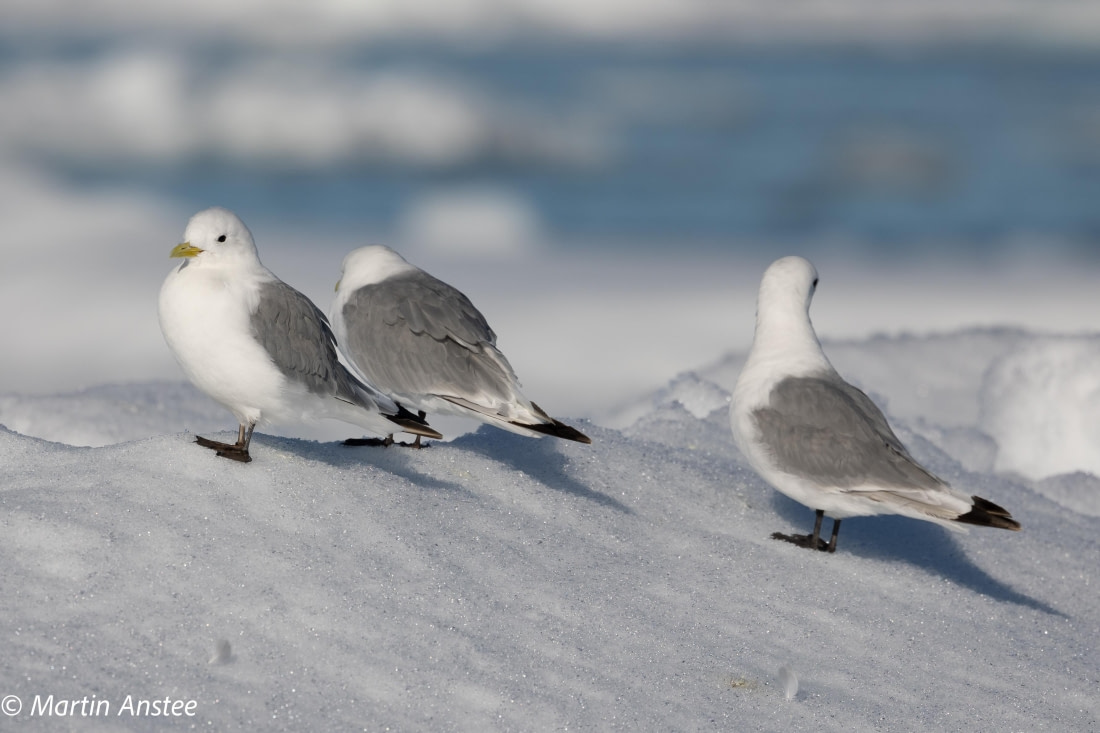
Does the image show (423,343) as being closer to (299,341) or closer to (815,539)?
(299,341)

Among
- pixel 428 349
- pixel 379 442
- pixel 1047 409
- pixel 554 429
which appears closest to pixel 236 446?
pixel 379 442

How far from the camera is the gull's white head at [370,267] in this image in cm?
671

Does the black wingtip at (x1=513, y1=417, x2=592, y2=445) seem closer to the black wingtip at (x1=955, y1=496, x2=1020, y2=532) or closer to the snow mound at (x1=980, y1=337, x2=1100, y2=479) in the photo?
the black wingtip at (x1=955, y1=496, x2=1020, y2=532)

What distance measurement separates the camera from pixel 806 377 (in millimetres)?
6234

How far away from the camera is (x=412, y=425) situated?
5691 millimetres

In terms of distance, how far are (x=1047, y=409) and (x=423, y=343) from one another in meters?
5.64

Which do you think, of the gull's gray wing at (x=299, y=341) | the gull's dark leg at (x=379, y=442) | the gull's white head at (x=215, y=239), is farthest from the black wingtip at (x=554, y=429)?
the gull's white head at (x=215, y=239)

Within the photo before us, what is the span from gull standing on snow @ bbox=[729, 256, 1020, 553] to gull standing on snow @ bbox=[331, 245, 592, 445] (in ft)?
3.61

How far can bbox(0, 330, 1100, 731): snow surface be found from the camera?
3.91 meters

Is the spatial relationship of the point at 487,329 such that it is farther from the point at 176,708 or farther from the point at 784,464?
the point at 176,708

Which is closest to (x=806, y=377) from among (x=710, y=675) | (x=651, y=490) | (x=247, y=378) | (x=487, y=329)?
(x=651, y=490)

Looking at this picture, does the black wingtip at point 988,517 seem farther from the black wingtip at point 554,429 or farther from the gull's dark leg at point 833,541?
the black wingtip at point 554,429

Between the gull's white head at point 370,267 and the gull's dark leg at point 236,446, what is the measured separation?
4.56 feet

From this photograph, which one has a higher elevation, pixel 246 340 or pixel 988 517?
pixel 988 517
